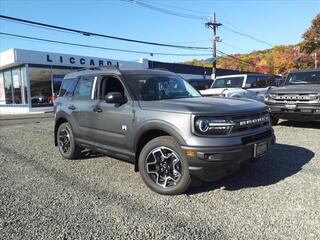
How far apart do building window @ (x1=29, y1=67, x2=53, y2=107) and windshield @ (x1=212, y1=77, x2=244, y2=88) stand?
674 inches

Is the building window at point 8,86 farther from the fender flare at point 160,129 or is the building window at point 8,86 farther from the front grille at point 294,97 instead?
the fender flare at point 160,129

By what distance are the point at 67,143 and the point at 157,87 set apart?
2.61m

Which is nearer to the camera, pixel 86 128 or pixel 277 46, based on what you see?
pixel 86 128

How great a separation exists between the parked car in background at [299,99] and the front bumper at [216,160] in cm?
546

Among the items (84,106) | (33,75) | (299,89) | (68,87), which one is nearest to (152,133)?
(84,106)

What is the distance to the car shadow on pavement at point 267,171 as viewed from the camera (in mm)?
5133

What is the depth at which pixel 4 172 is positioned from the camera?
6.37 meters

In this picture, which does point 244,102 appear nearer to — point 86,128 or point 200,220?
point 200,220

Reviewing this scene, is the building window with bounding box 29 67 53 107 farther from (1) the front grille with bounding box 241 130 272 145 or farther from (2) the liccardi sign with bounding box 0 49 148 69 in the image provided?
(1) the front grille with bounding box 241 130 272 145

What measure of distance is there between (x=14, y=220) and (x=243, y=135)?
3.09 metres

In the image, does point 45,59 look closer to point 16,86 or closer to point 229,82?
point 16,86

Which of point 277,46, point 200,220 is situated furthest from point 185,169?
point 277,46

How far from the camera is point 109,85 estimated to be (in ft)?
20.0

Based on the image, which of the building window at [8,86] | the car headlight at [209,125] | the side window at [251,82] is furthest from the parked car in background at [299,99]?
the building window at [8,86]
